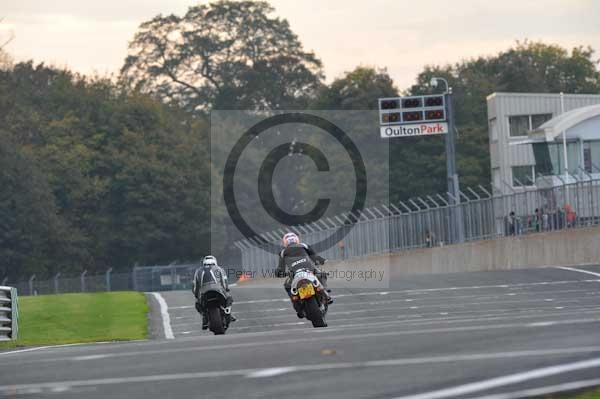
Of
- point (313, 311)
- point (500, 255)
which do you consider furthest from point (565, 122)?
point (313, 311)

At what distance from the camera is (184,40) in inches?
4240

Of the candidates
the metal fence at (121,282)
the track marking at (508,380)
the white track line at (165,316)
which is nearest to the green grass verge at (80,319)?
the white track line at (165,316)

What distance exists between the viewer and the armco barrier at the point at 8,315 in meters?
23.2

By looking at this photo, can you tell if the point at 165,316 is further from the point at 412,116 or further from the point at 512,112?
the point at 512,112

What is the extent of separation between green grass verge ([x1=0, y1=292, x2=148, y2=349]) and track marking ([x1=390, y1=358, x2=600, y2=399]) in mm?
13331

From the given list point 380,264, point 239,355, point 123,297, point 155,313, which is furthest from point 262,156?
point 239,355

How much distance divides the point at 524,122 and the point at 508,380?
64.4 m

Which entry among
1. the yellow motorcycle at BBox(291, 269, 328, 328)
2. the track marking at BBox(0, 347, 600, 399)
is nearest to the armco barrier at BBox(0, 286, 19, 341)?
the yellow motorcycle at BBox(291, 269, 328, 328)

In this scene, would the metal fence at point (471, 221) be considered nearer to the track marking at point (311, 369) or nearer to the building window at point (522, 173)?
the building window at point (522, 173)

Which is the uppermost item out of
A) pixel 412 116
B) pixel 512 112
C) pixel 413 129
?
pixel 512 112

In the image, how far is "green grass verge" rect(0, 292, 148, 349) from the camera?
24.4 metres

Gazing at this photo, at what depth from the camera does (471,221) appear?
142 feet

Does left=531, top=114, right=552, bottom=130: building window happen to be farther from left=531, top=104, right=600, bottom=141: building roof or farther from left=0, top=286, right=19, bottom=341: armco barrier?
left=0, top=286, right=19, bottom=341: armco barrier

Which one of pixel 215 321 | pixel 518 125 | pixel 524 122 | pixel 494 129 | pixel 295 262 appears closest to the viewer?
pixel 295 262
